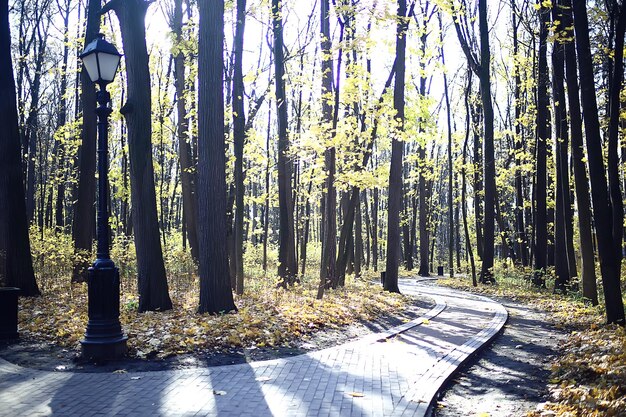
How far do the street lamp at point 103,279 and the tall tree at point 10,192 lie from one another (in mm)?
5946

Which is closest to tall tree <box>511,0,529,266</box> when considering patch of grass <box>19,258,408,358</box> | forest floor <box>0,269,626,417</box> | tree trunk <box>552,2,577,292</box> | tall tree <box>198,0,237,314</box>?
tree trunk <box>552,2,577,292</box>

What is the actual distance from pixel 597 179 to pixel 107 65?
8963mm

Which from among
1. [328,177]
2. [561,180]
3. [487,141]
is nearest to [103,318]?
[328,177]

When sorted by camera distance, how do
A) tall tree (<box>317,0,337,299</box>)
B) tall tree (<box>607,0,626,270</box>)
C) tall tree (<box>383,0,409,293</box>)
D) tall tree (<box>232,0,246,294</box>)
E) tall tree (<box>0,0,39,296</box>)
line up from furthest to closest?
tall tree (<box>383,0,409,293</box>)
tall tree (<box>232,0,246,294</box>)
tall tree (<box>317,0,337,299</box>)
tall tree (<box>0,0,39,296</box>)
tall tree (<box>607,0,626,270</box>)

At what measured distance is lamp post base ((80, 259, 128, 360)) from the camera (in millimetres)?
6984

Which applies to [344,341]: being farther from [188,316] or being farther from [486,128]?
[486,128]

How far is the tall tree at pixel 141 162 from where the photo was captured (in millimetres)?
10344

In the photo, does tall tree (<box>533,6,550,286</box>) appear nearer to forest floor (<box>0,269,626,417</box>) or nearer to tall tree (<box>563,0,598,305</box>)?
tall tree (<box>563,0,598,305</box>)

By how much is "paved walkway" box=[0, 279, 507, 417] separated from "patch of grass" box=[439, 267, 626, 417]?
1.36m

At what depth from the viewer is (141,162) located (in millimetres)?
10422

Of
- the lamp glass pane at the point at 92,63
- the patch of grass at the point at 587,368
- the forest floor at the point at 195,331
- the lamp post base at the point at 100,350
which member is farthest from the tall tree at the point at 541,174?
the lamp post base at the point at 100,350

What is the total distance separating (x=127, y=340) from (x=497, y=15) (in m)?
23.5

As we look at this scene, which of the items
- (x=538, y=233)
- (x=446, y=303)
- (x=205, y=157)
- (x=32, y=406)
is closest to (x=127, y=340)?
(x=32, y=406)

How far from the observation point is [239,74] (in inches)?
540
